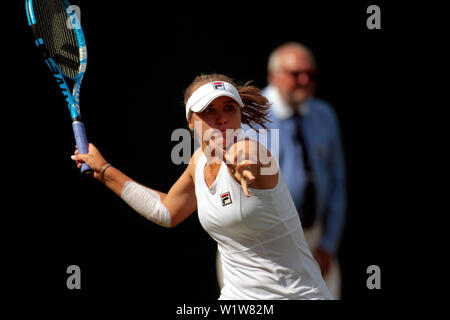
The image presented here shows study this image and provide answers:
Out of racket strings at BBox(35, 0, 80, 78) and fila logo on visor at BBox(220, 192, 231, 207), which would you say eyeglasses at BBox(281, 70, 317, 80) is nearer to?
racket strings at BBox(35, 0, 80, 78)

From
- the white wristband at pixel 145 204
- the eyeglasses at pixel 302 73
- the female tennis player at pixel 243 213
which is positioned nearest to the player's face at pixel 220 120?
the female tennis player at pixel 243 213

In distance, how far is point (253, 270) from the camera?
8.71 ft

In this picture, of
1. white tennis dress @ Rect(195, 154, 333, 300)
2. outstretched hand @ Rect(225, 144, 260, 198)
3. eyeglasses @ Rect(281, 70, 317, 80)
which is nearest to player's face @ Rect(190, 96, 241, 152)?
white tennis dress @ Rect(195, 154, 333, 300)

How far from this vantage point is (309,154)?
14.6ft

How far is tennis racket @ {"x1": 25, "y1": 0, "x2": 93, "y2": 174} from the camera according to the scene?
122 inches

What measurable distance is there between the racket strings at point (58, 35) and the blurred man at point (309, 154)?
5.07 feet

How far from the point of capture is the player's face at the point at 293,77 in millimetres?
4480

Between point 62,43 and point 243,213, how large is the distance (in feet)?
4.45

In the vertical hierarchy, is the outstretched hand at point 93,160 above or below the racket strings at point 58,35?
below

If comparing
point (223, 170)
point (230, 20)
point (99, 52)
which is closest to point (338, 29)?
point (230, 20)

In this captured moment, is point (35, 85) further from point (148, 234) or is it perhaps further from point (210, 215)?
point (210, 215)

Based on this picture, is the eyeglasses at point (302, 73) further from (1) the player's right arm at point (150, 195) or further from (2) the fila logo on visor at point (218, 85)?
(2) the fila logo on visor at point (218, 85)

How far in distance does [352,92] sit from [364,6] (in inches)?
23.6

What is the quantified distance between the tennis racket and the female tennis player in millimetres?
647
